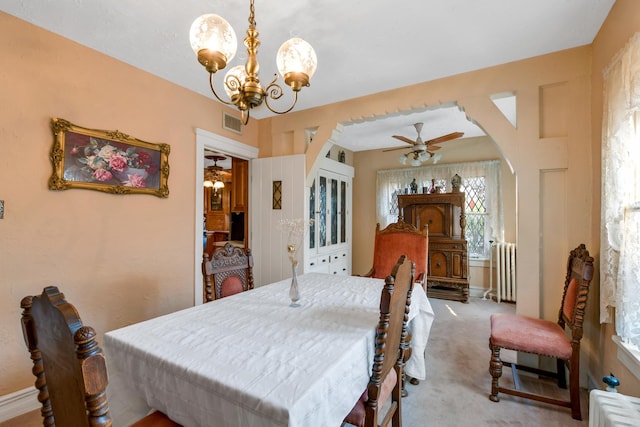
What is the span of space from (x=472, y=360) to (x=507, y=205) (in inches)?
108

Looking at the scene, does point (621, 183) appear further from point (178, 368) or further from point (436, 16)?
point (178, 368)

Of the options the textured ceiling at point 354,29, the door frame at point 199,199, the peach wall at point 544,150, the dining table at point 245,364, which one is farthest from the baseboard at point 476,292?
the door frame at point 199,199

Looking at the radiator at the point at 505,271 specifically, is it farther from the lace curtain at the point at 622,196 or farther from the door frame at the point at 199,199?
the door frame at the point at 199,199

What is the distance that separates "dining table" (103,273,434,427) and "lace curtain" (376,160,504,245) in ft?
12.0

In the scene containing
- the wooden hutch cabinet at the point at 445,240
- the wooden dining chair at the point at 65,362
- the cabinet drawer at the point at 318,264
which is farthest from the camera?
the wooden hutch cabinet at the point at 445,240

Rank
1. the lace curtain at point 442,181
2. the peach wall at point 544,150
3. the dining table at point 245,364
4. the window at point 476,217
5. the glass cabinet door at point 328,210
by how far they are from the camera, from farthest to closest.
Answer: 1. the window at point 476,217
2. the lace curtain at point 442,181
3. the glass cabinet door at point 328,210
4. the peach wall at point 544,150
5. the dining table at point 245,364

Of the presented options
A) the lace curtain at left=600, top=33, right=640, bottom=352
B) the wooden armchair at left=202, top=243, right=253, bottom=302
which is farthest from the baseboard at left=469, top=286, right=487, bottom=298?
the wooden armchair at left=202, top=243, right=253, bottom=302

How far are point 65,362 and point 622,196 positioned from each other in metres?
2.36

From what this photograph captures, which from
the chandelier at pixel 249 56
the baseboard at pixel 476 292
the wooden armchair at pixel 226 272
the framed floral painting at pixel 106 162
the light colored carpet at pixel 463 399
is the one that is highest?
the chandelier at pixel 249 56

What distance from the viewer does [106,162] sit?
2256 mm

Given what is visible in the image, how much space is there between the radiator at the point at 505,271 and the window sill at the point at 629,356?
274cm

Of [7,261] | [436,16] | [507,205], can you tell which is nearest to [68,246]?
[7,261]

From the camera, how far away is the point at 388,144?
497 centimetres

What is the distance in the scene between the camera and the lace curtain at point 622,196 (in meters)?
1.38
